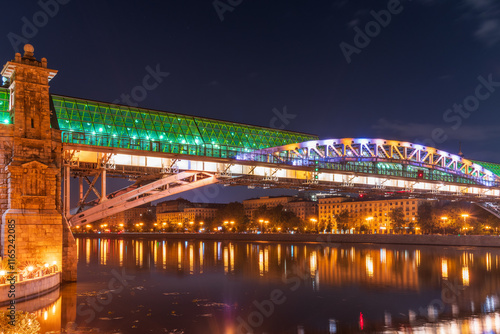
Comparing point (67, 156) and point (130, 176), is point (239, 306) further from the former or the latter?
point (130, 176)

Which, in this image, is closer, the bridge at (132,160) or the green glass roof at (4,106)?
the bridge at (132,160)

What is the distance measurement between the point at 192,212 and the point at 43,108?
162m

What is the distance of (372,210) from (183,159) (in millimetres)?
127509

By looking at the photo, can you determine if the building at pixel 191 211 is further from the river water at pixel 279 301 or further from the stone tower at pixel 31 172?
the stone tower at pixel 31 172

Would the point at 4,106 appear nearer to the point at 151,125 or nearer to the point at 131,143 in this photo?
the point at 131,143

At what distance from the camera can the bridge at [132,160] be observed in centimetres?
2280

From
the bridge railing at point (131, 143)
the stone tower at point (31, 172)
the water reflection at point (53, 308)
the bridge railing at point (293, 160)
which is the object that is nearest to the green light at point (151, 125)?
the bridge railing at point (131, 143)

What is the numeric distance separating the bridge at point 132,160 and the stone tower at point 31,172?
5 cm

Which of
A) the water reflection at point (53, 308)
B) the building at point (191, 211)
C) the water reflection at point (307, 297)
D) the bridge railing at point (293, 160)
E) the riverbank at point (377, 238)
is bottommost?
the riverbank at point (377, 238)

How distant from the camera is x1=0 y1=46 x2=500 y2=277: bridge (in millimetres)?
22797

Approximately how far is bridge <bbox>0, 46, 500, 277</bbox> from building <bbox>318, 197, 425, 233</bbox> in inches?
2798

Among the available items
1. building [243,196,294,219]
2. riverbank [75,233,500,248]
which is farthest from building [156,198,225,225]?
riverbank [75,233,500,248]

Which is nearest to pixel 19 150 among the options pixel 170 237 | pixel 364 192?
pixel 364 192

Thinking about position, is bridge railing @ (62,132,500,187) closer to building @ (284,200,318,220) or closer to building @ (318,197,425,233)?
building @ (318,197,425,233)
